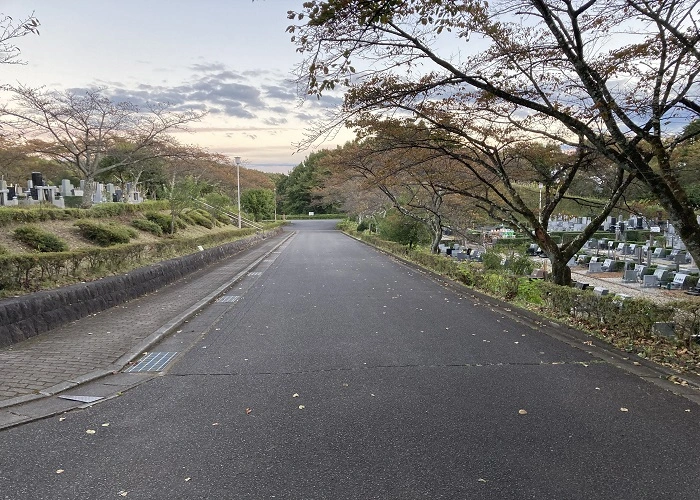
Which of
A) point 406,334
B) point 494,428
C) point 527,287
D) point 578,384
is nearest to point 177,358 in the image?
point 406,334

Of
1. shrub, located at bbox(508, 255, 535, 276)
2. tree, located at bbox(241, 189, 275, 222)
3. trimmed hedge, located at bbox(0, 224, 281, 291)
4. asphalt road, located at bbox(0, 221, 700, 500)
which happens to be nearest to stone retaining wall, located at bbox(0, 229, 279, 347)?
trimmed hedge, located at bbox(0, 224, 281, 291)

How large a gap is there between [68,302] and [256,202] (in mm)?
49125

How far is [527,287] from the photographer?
962 centimetres

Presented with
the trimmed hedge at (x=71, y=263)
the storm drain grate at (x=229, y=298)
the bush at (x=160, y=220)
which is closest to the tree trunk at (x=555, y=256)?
the storm drain grate at (x=229, y=298)

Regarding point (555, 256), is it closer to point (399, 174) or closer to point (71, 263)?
point (399, 174)

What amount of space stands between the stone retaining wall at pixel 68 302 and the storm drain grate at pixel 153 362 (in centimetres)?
192

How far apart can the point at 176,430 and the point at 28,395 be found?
1829mm

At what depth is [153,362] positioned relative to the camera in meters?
5.98

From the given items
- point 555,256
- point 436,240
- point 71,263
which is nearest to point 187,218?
point 436,240

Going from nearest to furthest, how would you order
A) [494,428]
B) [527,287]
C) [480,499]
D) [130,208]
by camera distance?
[480,499]
[494,428]
[527,287]
[130,208]

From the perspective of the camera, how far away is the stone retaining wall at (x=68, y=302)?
6.49 metres

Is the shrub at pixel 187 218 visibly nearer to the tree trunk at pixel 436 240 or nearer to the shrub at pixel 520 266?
the tree trunk at pixel 436 240

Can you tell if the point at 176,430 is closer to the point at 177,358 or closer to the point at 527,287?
the point at 177,358

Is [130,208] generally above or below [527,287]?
above
